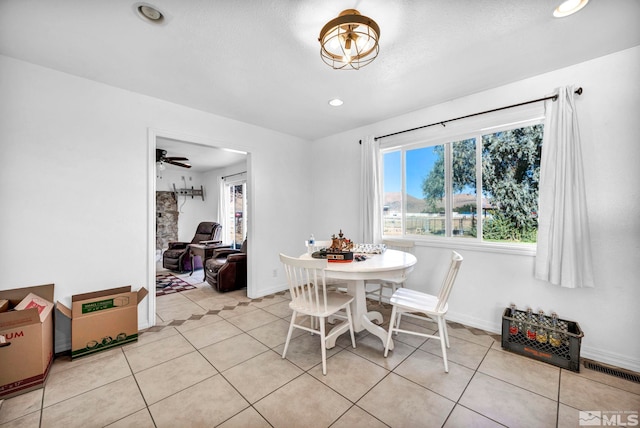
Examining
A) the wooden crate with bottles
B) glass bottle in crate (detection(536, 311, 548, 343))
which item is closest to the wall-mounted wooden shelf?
the wooden crate with bottles

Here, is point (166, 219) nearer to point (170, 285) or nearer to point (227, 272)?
point (170, 285)

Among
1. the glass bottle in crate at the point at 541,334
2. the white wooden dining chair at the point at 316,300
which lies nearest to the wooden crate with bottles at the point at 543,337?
the glass bottle in crate at the point at 541,334

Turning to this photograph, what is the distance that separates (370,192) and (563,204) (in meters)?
1.99

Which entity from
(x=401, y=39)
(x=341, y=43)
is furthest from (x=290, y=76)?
(x=401, y=39)

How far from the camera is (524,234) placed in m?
2.60

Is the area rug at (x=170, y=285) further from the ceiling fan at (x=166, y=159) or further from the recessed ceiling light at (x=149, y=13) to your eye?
the recessed ceiling light at (x=149, y=13)

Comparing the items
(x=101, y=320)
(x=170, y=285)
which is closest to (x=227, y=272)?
(x=170, y=285)

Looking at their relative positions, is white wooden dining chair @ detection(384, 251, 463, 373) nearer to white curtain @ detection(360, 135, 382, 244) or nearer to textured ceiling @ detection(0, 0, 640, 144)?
white curtain @ detection(360, 135, 382, 244)

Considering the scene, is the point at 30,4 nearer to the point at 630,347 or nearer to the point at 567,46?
the point at 567,46

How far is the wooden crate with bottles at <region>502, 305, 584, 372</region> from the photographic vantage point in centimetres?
201

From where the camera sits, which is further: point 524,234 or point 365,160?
point 365,160

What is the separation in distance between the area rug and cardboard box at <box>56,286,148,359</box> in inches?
66.8

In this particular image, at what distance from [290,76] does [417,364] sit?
9.26 feet

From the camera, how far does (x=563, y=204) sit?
7.17ft
